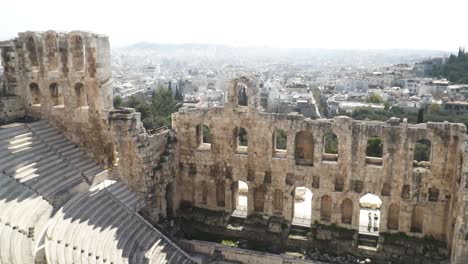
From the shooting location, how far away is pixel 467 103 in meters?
88.3

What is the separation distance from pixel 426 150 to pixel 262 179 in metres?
25.8

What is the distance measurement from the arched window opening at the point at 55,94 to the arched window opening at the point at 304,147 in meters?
15.9

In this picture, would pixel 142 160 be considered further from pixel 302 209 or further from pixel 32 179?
pixel 302 209

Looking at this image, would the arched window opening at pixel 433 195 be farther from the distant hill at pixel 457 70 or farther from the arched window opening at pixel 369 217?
the distant hill at pixel 457 70

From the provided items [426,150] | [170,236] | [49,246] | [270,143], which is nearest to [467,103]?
[426,150]

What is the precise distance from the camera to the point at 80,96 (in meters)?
28.8

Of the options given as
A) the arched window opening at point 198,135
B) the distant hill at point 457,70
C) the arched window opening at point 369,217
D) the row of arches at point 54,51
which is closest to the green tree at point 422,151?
the arched window opening at point 369,217

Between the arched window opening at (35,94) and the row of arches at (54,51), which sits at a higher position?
the row of arches at (54,51)

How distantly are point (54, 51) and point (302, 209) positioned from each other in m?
19.7

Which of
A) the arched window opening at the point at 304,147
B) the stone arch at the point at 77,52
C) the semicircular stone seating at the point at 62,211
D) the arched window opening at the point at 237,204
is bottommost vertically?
the arched window opening at the point at 237,204

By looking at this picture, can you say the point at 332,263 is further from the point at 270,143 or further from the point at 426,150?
the point at 426,150

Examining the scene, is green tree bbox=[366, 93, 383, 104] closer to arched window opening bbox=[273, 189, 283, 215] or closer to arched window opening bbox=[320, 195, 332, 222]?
arched window opening bbox=[320, 195, 332, 222]

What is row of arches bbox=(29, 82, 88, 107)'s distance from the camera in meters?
28.4

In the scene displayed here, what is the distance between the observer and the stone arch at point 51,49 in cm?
2758
